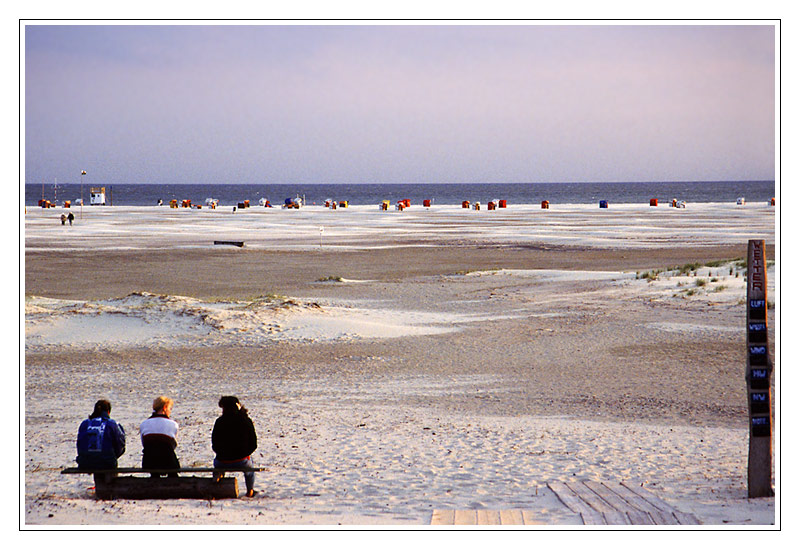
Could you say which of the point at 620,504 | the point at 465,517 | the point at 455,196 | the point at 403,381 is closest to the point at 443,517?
the point at 465,517

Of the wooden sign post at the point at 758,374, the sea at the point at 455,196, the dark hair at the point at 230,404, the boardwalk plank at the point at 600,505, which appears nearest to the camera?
the boardwalk plank at the point at 600,505

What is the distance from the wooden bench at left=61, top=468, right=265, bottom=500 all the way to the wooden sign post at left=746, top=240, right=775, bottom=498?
4381 mm

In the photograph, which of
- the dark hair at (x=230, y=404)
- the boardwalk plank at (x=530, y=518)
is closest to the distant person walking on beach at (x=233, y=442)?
the dark hair at (x=230, y=404)

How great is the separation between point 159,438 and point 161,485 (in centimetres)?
41

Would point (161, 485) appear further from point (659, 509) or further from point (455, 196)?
point (455, 196)

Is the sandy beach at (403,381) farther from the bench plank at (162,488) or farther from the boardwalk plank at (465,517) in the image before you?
the boardwalk plank at (465,517)

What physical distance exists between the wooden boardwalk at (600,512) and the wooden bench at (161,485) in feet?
6.35

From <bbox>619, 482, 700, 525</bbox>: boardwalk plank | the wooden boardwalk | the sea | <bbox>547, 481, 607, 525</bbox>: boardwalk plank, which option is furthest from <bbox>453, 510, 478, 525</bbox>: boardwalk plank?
the sea

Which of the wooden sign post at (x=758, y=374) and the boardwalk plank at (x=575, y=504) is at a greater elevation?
the wooden sign post at (x=758, y=374)

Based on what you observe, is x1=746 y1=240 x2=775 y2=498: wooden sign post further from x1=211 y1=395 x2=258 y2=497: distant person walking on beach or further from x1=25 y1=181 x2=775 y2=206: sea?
x1=25 y1=181 x2=775 y2=206: sea

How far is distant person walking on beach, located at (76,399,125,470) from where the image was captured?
7.89 m

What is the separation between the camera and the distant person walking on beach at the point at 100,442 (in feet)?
25.9

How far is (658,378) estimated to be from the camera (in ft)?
46.4

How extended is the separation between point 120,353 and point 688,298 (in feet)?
42.1
